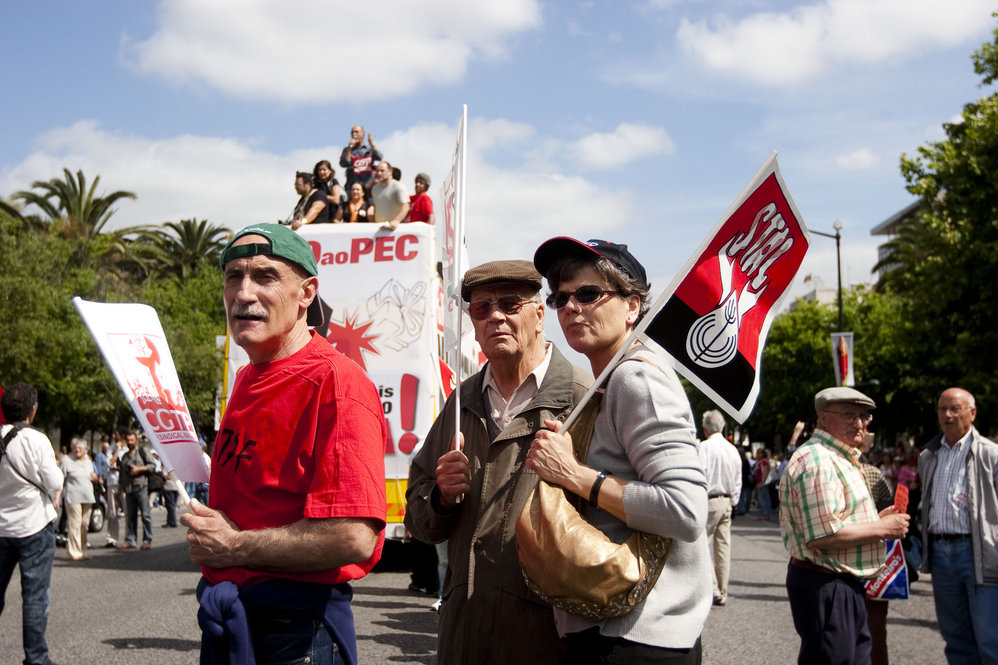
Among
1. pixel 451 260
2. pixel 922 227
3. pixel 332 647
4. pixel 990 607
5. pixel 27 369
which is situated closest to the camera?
pixel 332 647

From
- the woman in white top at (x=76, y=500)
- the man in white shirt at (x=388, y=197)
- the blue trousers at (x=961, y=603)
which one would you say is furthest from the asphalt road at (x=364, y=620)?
the man in white shirt at (x=388, y=197)

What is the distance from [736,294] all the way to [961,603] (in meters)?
4.01

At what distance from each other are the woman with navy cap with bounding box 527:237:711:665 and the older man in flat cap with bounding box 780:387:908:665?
84.8 inches

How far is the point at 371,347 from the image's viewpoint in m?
10.4

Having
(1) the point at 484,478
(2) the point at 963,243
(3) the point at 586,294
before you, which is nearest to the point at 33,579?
(1) the point at 484,478

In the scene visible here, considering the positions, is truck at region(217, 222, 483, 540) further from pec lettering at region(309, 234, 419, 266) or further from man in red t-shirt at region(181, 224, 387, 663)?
man in red t-shirt at region(181, 224, 387, 663)

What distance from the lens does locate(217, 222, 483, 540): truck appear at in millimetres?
10234

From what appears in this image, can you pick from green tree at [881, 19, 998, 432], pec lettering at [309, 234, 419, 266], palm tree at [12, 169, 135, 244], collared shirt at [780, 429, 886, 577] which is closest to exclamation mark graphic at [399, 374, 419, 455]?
pec lettering at [309, 234, 419, 266]

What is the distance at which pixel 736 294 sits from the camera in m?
3.04

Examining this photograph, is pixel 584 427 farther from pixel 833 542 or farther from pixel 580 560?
pixel 833 542

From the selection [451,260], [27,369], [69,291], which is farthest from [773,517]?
[451,260]

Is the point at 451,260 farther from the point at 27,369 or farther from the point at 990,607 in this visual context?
the point at 27,369

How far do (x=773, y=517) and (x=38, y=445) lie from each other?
27265mm

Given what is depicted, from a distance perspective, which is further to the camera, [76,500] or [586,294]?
[76,500]
